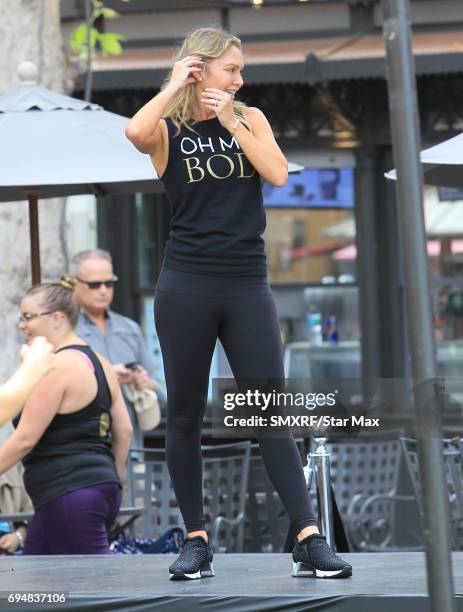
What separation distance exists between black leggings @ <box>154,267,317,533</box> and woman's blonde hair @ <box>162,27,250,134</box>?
50cm

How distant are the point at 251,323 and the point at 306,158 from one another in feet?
26.5

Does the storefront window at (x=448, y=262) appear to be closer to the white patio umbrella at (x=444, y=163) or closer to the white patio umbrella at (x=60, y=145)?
the white patio umbrella at (x=444, y=163)

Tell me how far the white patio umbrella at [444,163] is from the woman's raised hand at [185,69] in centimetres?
171

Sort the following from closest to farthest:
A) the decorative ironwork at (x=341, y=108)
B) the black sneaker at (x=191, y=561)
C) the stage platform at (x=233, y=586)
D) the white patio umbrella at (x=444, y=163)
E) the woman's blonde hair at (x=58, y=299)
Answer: the stage platform at (x=233, y=586), the black sneaker at (x=191, y=561), the woman's blonde hair at (x=58, y=299), the white patio umbrella at (x=444, y=163), the decorative ironwork at (x=341, y=108)

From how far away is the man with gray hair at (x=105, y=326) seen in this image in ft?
24.5

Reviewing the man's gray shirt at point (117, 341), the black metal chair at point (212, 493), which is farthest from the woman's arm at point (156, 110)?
the man's gray shirt at point (117, 341)

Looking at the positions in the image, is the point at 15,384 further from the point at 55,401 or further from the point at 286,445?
the point at 55,401

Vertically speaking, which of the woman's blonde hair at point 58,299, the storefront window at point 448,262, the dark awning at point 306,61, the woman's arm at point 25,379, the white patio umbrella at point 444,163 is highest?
the dark awning at point 306,61

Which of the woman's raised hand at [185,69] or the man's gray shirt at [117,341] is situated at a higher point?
the woman's raised hand at [185,69]

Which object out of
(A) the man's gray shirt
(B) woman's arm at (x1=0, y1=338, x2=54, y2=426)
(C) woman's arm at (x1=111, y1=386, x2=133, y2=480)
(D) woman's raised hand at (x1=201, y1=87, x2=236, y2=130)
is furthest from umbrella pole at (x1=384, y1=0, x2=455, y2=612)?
(A) the man's gray shirt

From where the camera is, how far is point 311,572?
4441 mm

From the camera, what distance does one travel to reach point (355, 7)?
477 inches

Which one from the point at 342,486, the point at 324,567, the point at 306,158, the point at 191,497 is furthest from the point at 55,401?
the point at 306,158

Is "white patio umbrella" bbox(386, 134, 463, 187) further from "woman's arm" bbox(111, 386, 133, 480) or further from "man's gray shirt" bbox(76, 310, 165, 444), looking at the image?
"man's gray shirt" bbox(76, 310, 165, 444)
